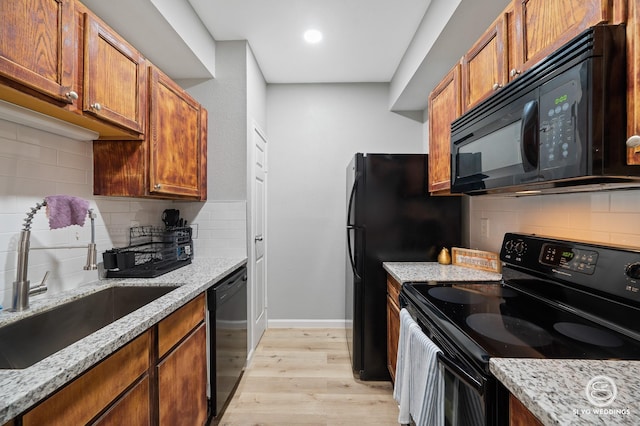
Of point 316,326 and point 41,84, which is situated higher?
point 41,84

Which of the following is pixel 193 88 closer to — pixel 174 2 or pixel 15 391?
pixel 174 2

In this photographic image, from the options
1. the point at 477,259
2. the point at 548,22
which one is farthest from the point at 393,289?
the point at 548,22

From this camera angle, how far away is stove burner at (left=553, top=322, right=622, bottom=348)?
35.7 inches

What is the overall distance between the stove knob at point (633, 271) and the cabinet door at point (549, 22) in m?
0.75

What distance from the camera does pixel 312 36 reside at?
92.9 inches

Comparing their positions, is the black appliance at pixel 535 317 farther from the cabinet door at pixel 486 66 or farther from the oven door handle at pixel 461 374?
the cabinet door at pixel 486 66

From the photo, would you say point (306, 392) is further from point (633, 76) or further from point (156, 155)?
point (633, 76)

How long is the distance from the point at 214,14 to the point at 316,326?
2.92 m

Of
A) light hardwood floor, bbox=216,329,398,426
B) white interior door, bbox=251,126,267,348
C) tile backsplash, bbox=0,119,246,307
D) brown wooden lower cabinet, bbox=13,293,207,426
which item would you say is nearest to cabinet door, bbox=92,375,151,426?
brown wooden lower cabinet, bbox=13,293,207,426

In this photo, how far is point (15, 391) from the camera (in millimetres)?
670

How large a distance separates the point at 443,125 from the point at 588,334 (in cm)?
135

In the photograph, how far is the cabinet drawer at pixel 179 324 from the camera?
125cm

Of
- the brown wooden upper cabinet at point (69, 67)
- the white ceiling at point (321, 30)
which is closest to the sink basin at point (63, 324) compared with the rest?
the brown wooden upper cabinet at point (69, 67)

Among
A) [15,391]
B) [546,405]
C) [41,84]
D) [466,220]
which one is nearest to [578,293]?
[546,405]
